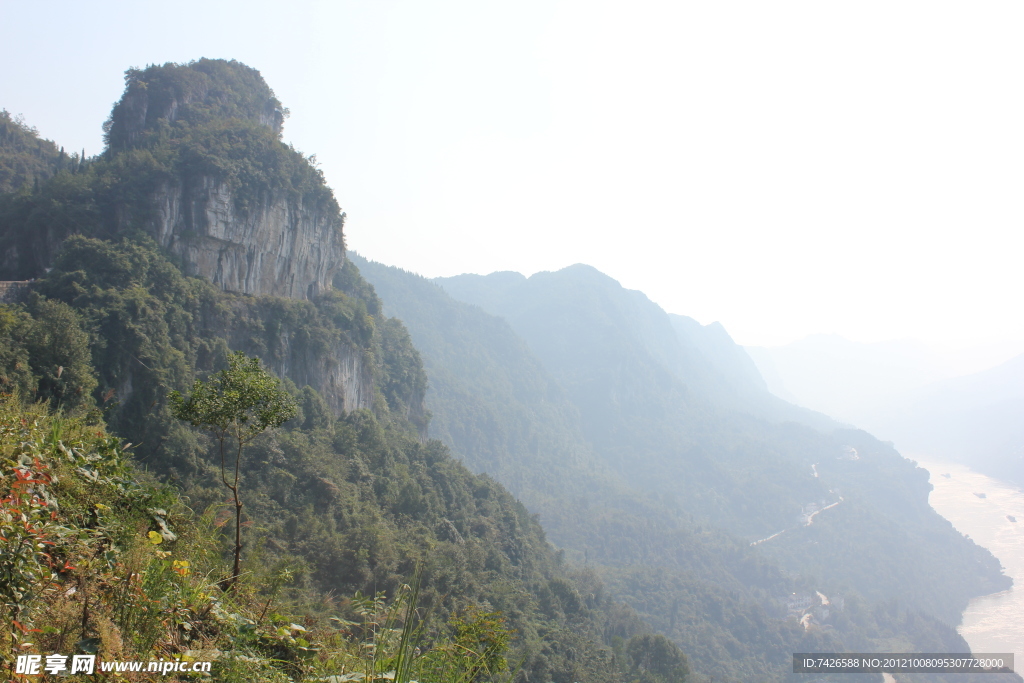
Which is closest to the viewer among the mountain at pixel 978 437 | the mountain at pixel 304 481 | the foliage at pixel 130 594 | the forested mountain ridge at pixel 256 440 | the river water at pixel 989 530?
the foliage at pixel 130 594

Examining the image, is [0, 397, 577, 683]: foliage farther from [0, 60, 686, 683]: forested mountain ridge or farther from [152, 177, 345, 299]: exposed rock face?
[152, 177, 345, 299]: exposed rock face

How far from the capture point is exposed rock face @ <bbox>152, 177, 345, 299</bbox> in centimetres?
3039

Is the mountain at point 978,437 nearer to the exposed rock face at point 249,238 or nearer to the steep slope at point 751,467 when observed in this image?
the steep slope at point 751,467

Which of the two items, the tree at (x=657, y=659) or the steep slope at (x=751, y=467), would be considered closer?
the tree at (x=657, y=659)

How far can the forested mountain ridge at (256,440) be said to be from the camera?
5059 mm

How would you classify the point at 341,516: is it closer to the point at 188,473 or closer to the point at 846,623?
the point at 188,473

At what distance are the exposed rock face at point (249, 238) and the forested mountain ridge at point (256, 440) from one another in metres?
0.24

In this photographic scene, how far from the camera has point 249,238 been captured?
33938 millimetres

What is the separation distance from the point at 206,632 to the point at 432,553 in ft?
78.2

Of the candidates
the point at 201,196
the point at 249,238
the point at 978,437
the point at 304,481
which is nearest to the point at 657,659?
the point at 304,481

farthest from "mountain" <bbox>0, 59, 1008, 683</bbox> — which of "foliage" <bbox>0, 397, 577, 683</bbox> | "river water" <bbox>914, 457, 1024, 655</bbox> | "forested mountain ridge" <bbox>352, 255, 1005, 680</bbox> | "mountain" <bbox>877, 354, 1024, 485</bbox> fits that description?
"mountain" <bbox>877, 354, 1024, 485</bbox>

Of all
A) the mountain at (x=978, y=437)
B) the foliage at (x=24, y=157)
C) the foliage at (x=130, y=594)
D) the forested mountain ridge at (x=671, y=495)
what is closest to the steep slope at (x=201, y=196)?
the foliage at (x=24, y=157)

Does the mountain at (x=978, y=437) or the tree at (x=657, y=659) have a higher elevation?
the mountain at (x=978, y=437)

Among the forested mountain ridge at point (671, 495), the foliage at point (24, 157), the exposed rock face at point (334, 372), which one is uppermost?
the foliage at point (24, 157)
